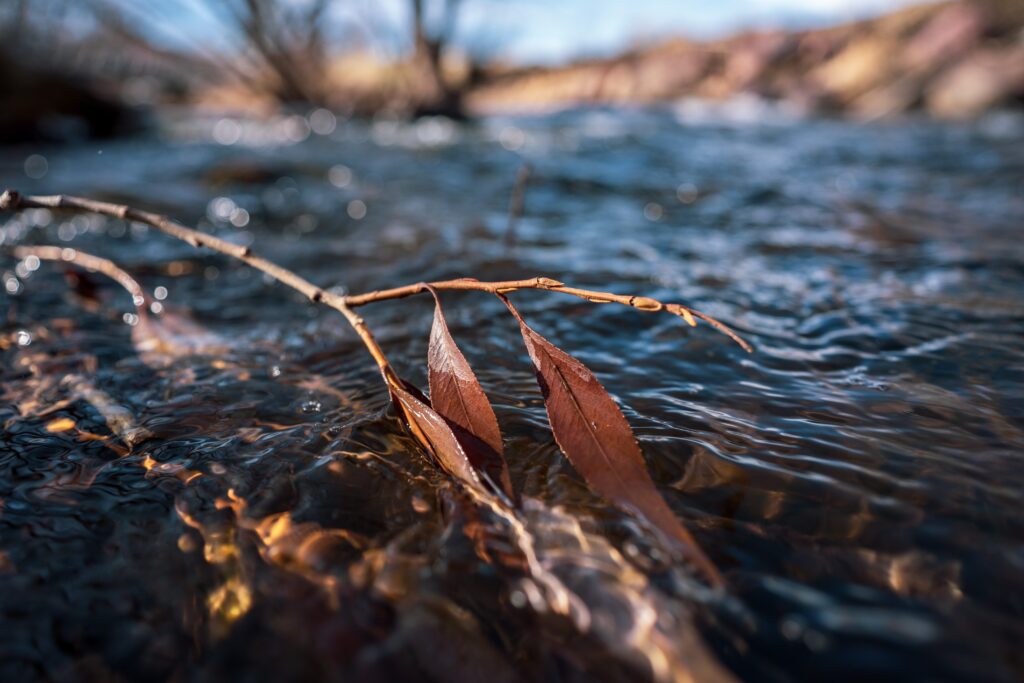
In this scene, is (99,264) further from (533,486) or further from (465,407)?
(533,486)

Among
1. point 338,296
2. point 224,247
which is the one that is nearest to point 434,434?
point 338,296

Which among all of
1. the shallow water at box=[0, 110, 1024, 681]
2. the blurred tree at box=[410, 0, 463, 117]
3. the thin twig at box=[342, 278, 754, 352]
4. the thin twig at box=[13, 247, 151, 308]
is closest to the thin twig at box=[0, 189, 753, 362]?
the thin twig at box=[342, 278, 754, 352]

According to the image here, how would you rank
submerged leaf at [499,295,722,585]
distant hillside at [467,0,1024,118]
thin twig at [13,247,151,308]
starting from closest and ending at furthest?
submerged leaf at [499,295,722,585], thin twig at [13,247,151,308], distant hillside at [467,0,1024,118]

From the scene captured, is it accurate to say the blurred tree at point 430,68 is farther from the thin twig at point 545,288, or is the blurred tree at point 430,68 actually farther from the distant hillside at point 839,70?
the thin twig at point 545,288

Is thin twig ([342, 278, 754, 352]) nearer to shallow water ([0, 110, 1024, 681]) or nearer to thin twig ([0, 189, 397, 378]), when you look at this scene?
thin twig ([0, 189, 397, 378])

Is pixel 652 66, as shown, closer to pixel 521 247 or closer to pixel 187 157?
pixel 187 157

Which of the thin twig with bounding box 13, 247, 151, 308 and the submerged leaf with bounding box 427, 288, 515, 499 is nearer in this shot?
the submerged leaf with bounding box 427, 288, 515, 499
